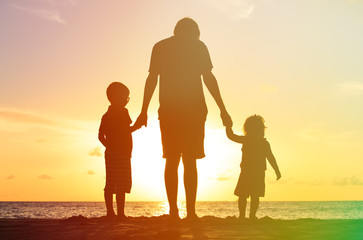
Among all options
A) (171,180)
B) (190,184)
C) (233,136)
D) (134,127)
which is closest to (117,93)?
(134,127)

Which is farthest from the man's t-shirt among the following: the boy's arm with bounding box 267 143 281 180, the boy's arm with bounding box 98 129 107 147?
the boy's arm with bounding box 267 143 281 180

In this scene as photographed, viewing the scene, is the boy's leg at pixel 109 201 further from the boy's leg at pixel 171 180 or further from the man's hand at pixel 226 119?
the man's hand at pixel 226 119

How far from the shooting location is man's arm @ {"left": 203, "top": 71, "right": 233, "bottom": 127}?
766cm

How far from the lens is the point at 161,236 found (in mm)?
5266

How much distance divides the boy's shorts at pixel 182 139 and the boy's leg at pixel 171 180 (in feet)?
0.34

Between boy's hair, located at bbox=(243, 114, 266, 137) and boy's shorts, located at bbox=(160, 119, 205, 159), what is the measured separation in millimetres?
2927

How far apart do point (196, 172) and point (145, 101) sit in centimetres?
147

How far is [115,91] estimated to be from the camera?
29.3 ft

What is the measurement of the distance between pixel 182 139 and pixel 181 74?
3.28 feet

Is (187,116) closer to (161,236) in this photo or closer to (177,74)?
(177,74)

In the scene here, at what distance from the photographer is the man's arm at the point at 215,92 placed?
7.66m

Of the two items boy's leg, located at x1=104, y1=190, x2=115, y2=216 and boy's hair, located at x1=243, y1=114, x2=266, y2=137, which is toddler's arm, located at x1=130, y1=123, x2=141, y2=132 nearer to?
boy's leg, located at x1=104, y1=190, x2=115, y2=216

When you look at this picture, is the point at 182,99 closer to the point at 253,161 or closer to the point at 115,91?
the point at 115,91

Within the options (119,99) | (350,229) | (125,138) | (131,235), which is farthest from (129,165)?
(350,229)
